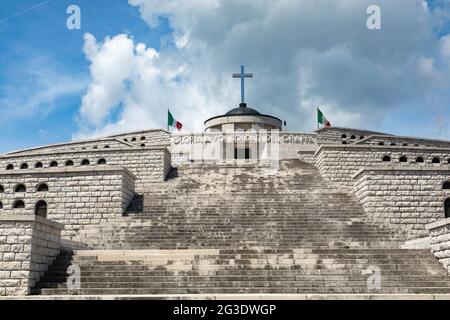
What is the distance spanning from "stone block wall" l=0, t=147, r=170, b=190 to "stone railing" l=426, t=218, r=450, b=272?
13.0 meters

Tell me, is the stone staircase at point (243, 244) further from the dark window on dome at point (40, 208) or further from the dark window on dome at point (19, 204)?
the dark window on dome at point (19, 204)

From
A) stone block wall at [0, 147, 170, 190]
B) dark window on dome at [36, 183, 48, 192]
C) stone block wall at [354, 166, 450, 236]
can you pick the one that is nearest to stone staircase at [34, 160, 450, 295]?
stone block wall at [354, 166, 450, 236]

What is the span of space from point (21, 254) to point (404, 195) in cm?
1408

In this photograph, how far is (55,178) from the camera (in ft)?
63.7

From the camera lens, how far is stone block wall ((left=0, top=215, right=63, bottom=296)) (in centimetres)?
1169

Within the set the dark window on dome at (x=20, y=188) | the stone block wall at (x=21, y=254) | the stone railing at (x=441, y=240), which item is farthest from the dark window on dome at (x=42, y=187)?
the stone railing at (x=441, y=240)

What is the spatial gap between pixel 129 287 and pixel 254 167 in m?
14.1

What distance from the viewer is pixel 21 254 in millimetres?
11922

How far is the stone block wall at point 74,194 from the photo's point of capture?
18.7 m

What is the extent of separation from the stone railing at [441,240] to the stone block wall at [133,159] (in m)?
13.0
